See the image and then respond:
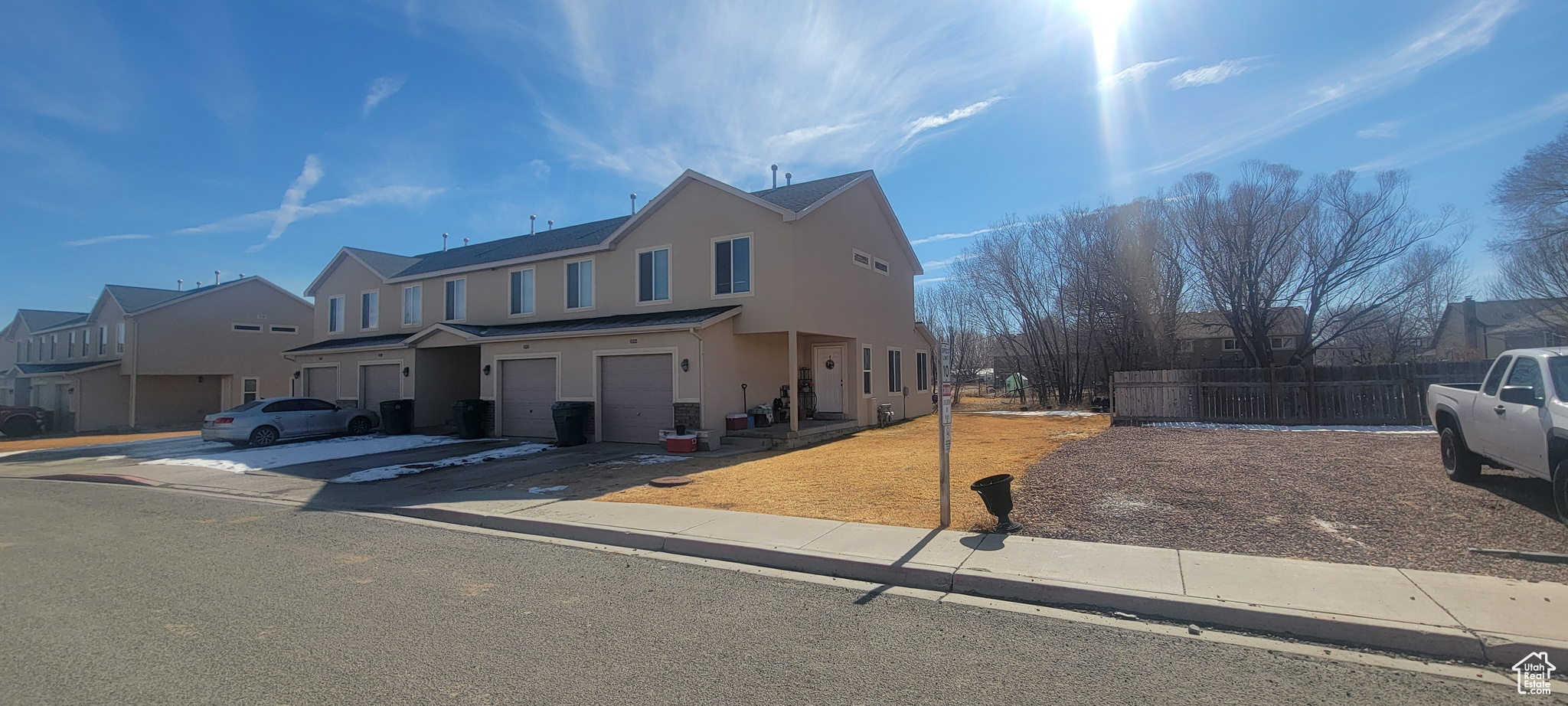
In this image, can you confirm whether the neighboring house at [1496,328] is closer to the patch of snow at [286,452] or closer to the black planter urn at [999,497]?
the black planter urn at [999,497]

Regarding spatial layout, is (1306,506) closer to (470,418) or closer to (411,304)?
(470,418)

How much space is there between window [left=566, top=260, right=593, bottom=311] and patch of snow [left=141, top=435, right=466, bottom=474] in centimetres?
490

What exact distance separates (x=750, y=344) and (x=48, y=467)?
54.7 feet

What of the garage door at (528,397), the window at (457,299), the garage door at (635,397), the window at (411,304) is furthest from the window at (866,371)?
the window at (411,304)

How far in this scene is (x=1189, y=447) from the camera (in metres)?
12.6

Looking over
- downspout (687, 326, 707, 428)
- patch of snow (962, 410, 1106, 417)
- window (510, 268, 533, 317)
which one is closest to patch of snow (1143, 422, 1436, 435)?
patch of snow (962, 410, 1106, 417)

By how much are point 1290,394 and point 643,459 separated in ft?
50.9

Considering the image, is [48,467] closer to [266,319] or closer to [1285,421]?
[266,319]

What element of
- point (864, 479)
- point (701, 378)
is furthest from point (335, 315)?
point (864, 479)

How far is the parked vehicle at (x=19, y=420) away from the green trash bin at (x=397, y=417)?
66.1 ft

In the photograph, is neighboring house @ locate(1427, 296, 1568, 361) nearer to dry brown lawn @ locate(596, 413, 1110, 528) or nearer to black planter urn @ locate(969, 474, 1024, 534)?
dry brown lawn @ locate(596, 413, 1110, 528)

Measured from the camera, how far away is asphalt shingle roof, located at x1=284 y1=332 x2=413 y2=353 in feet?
74.1

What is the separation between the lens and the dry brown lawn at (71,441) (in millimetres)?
22047

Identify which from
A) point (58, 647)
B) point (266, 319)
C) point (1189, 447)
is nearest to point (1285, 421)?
point (1189, 447)
